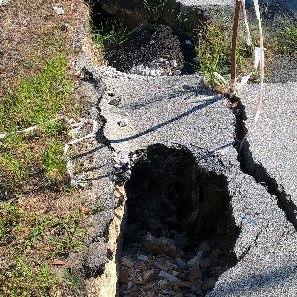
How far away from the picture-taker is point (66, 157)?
12.7 ft

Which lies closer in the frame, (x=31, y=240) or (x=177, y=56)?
(x=31, y=240)

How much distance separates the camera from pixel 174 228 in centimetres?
402

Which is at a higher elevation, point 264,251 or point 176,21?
point 176,21

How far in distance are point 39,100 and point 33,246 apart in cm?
136

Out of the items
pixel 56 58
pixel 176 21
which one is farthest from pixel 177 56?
pixel 56 58

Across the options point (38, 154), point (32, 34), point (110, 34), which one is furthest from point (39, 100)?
point (110, 34)

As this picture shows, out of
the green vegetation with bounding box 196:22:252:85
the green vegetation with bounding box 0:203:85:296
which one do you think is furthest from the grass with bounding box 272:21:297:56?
the green vegetation with bounding box 0:203:85:296

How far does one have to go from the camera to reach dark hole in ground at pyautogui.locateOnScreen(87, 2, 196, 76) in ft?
17.2

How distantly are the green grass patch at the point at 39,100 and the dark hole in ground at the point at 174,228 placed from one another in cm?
80

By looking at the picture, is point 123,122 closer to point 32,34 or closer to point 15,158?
point 15,158

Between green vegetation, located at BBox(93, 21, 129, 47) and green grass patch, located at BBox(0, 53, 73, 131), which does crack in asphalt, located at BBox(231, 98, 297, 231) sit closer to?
green grass patch, located at BBox(0, 53, 73, 131)

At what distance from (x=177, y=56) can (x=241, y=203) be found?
2.14m

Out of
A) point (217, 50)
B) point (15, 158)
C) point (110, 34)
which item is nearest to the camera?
point (15, 158)

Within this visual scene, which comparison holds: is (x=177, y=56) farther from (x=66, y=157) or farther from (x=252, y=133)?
(x=66, y=157)
